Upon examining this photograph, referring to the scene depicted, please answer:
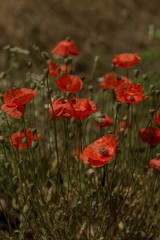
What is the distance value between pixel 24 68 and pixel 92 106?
354 centimetres

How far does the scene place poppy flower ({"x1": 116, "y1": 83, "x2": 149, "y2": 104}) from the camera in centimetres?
158

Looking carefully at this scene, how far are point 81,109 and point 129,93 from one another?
1.17ft

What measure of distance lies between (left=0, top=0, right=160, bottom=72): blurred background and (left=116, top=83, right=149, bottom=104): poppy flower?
3215mm

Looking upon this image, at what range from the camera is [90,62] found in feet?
17.1

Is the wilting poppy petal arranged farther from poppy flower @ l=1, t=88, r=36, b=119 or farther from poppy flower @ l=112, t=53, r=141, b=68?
poppy flower @ l=112, t=53, r=141, b=68

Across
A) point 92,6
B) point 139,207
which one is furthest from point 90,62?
point 139,207

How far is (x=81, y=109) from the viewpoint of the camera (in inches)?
54.8

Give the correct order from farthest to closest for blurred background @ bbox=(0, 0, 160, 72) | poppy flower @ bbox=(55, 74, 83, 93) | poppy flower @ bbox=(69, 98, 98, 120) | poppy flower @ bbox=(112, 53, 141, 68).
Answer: blurred background @ bbox=(0, 0, 160, 72) < poppy flower @ bbox=(112, 53, 141, 68) < poppy flower @ bbox=(55, 74, 83, 93) < poppy flower @ bbox=(69, 98, 98, 120)

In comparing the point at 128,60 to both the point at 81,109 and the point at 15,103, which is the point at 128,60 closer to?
the point at 81,109

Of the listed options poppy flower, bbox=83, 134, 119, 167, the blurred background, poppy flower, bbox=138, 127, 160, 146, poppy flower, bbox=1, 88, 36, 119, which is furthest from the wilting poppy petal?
the blurred background

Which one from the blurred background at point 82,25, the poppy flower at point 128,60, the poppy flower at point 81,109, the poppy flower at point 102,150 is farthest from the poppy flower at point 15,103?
the blurred background at point 82,25

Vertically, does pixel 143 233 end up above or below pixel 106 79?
below

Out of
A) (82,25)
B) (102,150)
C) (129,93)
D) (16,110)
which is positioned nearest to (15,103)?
(16,110)

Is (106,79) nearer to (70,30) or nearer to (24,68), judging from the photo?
(24,68)
